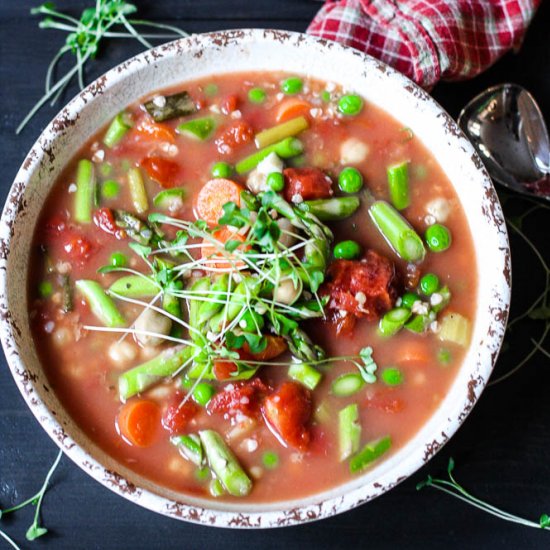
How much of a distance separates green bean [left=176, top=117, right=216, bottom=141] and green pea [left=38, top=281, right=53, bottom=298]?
0.76 m

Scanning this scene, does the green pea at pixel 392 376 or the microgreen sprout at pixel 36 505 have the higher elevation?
the green pea at pixel 392 376

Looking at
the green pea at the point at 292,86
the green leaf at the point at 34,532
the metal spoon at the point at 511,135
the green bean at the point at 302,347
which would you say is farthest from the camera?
the metal spoon at the point at 511,135

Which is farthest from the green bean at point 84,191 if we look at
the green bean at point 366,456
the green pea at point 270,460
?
the green bean at point 366,456

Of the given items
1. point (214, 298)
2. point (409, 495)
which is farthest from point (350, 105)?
point (409, 495)

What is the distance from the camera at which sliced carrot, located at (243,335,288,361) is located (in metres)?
2.88

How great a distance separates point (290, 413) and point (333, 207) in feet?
2.54

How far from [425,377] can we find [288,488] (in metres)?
0.64

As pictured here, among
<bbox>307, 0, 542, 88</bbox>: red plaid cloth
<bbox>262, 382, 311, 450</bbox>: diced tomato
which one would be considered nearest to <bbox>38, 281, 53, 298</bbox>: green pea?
<bbox>262, 382, 311, 450</bbox>: diced tomato

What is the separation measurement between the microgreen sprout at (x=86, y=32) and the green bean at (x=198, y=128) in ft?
1.97

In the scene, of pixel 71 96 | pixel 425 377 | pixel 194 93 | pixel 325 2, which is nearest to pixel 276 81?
pixel 194 93

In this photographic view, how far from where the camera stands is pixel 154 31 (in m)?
3.52

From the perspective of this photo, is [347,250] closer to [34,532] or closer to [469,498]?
[469,498]

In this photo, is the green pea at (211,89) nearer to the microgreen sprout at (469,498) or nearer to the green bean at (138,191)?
the green bean at (138,191)

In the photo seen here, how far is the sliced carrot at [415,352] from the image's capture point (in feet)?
9.74
